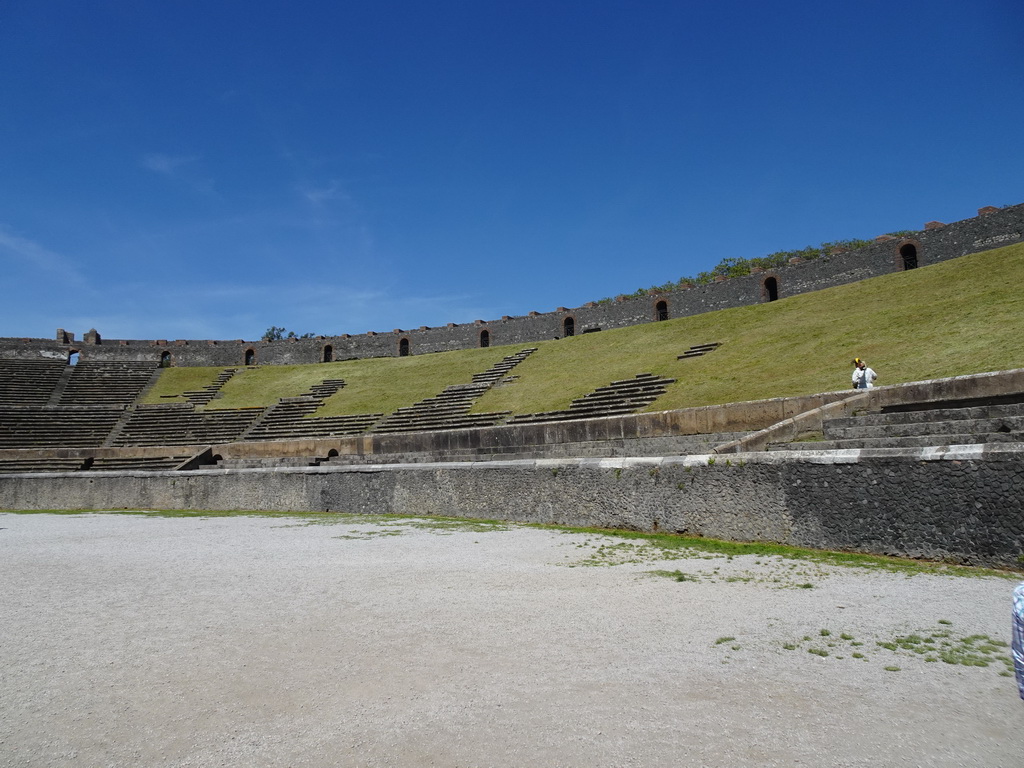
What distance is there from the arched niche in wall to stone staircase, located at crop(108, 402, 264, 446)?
3183cm

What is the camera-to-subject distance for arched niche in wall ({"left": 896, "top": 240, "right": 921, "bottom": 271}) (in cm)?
2918

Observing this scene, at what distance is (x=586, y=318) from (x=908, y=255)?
59.8 ft

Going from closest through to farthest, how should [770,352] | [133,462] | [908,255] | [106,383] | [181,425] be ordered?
[770,352] < [133,462] < [908,255] < [181,425] < [106,383]

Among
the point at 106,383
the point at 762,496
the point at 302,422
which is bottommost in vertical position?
the point at 762,496

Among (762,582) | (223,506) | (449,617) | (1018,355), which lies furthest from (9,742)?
(1018,355)

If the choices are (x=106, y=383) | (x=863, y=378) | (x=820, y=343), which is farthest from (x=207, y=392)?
(x=863, y=378)

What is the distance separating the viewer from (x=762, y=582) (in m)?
5.34

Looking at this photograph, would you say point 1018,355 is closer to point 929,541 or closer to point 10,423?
point 929,541

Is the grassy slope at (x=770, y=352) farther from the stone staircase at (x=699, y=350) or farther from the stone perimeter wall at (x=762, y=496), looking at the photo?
the stone perimeter wall at (x=762, y=496)

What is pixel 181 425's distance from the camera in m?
34.0

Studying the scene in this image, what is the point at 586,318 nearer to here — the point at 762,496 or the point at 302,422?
the point at 302,422

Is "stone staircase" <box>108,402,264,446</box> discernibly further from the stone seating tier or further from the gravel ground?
the gravel ground

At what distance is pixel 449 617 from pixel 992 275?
76.7 feet

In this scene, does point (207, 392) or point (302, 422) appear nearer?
point (302, 422)
